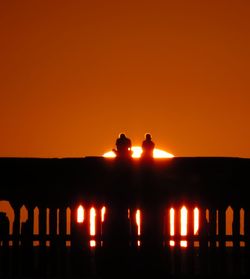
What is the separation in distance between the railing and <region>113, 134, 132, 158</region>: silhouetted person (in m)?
0.23

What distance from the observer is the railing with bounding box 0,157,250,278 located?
15.8 metres

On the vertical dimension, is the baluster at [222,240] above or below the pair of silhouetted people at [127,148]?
below

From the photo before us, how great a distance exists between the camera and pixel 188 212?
16609 millimetres

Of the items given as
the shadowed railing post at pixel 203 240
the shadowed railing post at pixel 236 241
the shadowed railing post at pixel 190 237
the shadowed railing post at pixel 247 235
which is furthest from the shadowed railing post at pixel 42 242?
the shadowed railing post at pixel 247 235

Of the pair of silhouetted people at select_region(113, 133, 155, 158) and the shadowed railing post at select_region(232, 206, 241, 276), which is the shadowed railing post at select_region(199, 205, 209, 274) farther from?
the pair of silhouetted people at select_region(113, 133, 155, 158)

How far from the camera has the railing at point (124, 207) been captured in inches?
621

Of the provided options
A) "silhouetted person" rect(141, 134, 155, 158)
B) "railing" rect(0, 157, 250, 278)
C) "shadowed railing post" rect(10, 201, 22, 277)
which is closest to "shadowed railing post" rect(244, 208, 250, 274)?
"railing" rect(0, 157, 250, 278)

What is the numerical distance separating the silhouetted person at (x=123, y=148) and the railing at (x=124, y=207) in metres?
0.23

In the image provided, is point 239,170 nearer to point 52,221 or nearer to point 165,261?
point 165,261

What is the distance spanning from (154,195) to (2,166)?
9.57 feet

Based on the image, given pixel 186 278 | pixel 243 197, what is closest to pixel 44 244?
pixel 186 278

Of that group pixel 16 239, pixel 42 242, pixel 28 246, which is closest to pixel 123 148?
pixel 42 242

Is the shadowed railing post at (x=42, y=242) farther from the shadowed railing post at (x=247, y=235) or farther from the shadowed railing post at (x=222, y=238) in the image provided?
the shadowed railing post at (x=247, y=235)

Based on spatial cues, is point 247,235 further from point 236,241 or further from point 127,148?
point 127,148
